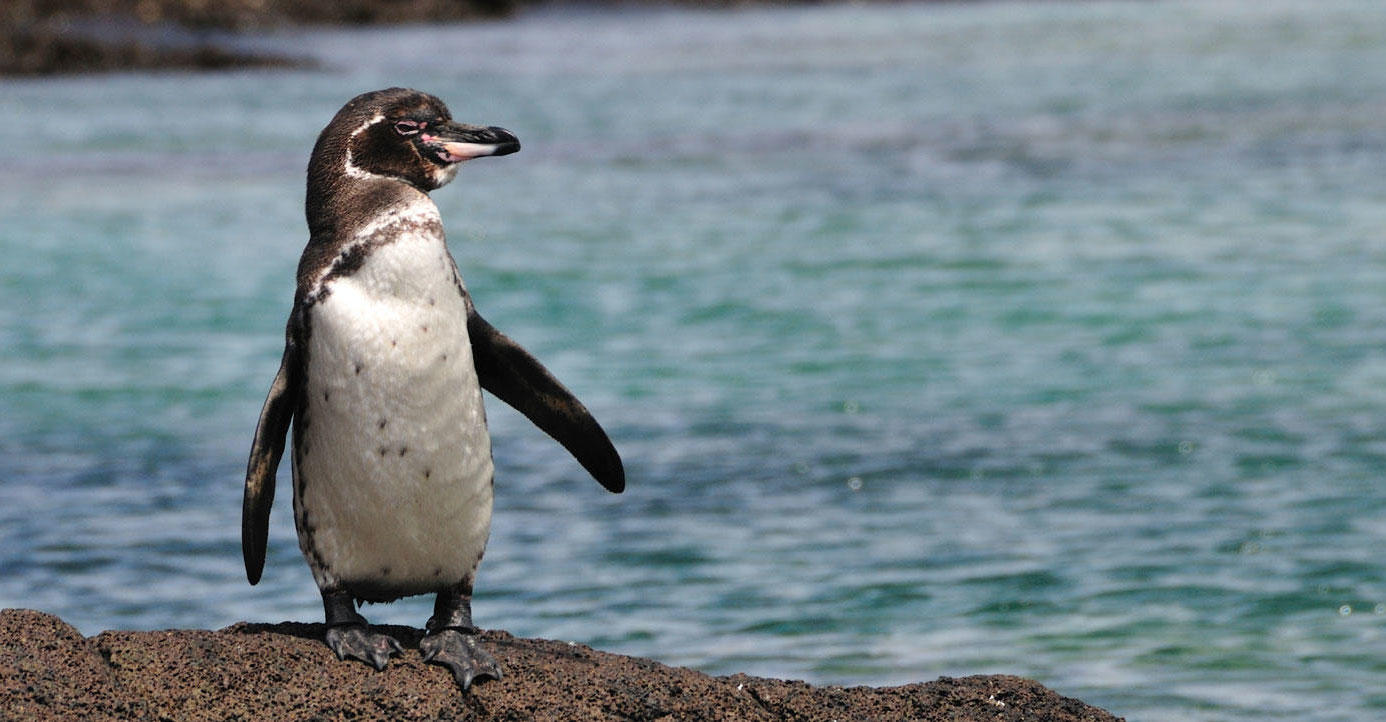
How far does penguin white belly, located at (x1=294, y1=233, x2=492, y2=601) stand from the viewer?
14.9 ft

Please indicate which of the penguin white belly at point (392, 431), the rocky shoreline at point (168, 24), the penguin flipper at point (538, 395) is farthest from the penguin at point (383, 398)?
the rocky shoreline at point (168, 24)

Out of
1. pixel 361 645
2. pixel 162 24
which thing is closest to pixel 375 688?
pixel 361 645

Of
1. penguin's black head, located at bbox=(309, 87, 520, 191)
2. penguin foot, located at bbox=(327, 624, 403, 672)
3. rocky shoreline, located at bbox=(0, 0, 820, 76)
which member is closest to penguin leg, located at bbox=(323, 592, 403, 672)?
penguin foot, located at bbox=(327, 624, 403, 672)

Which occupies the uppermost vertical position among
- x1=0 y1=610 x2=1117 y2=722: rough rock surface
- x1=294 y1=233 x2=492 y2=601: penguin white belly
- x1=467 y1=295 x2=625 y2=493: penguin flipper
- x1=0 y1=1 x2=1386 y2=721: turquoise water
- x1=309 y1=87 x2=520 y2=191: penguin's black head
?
x1=0 y1=1 x2=1386 y2=721: turquoise water

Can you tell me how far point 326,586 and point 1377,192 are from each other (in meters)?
13.8

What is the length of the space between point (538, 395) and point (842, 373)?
6734mm

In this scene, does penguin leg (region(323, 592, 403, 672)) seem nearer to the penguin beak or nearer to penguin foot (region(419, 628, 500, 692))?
penguin foot (region(419, 628, 500, 692))

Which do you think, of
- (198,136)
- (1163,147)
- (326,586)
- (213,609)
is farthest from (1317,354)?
(198,136)

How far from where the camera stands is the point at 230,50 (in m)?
36.5

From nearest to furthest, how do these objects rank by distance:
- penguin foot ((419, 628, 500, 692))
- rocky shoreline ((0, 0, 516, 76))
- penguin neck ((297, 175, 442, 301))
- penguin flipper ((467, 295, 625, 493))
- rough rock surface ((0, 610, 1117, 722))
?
rough rock surface ((0, 610, 1117, 722)) → penguin foot ((419, 628, 500, 692)) → penguin neck ((297, 175, 442, 301)) → penguin flipper ((467, 295, 625, 493)) → rocky shoreline ((0, 0, 516, 76))

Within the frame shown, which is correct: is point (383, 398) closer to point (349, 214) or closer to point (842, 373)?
point (349, 214)

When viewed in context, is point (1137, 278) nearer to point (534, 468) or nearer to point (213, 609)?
point (534, 468)

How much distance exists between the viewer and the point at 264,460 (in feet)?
15.5

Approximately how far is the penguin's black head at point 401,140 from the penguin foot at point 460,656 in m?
0.97
